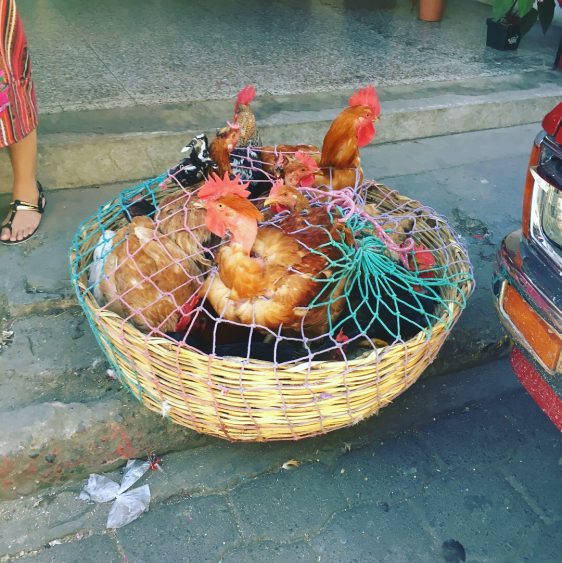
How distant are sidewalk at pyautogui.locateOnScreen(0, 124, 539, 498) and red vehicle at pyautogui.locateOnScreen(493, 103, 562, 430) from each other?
0.84 meters

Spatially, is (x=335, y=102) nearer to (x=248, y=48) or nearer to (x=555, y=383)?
(x=248, y=48)

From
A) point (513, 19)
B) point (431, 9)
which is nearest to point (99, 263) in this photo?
point (513, 19)

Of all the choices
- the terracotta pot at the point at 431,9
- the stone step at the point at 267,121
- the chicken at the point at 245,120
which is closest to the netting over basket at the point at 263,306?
the chicken at the point at 245,120

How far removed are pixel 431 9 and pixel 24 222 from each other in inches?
191

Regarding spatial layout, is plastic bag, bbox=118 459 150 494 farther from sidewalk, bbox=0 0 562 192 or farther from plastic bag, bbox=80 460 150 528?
sidewalk, bbox=0 0 562 192

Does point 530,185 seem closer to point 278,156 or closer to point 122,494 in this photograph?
point 278,156

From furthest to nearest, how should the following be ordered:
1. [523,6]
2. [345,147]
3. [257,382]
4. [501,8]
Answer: [501,8] → [523,6] → [345,147] → [257,382]

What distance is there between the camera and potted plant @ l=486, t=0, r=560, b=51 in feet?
16.3

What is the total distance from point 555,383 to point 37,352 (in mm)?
1908

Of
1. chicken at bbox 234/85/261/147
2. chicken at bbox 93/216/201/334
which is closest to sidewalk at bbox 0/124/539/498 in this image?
chicken at bbox 93/216/201/334

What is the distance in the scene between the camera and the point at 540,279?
1694 millimetres

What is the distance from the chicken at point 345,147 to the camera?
99.9 inches

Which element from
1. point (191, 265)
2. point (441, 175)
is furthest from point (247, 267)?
point (441, 175)

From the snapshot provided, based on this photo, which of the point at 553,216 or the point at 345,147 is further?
the point at 345,147
